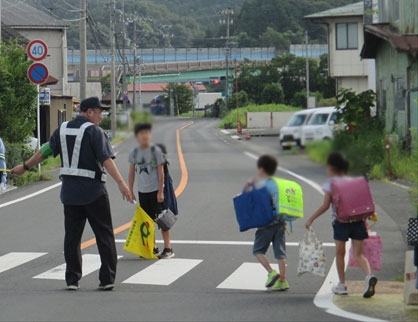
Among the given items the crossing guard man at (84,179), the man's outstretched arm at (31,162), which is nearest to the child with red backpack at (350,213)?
the crossing guard man at (84,179)

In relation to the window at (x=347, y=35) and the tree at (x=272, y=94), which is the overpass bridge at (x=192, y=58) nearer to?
the tree at (x=272, y=94)

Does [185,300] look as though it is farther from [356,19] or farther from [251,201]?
[356,19]

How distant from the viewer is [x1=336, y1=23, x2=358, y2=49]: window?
5.11 m

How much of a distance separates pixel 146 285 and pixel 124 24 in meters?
5.11

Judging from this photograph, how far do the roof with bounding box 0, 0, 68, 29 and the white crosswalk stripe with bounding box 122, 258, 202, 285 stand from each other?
4473 cm

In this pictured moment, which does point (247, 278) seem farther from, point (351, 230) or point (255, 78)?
point (255, 78)

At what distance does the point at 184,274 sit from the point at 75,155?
2.82 meters

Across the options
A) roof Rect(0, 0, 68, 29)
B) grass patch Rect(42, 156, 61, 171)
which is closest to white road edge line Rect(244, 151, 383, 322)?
grass patch Rect(42, 156, 61, 171)

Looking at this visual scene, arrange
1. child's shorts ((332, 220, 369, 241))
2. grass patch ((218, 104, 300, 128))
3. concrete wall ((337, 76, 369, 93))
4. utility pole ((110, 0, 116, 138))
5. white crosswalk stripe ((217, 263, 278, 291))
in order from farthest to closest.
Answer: white crosswalk stripe ((217, 263, 278, 291)) → child's shorts ((332, 220, 369, 241)) → utility pole ((110, 0, 116, 138)) → concrete wall ((337, 76, 369, 93)) → grass patch ((218, 104, 300, 128))

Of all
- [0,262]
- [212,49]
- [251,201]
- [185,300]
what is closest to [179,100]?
[212,49]

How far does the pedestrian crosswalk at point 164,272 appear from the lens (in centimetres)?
1050

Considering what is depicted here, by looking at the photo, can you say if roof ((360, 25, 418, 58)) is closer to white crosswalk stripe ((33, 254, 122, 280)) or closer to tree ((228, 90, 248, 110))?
tree ((228, 90, 248, 110))

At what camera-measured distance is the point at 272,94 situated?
4898mm

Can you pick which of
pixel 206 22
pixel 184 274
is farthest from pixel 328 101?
pixel 184 274
